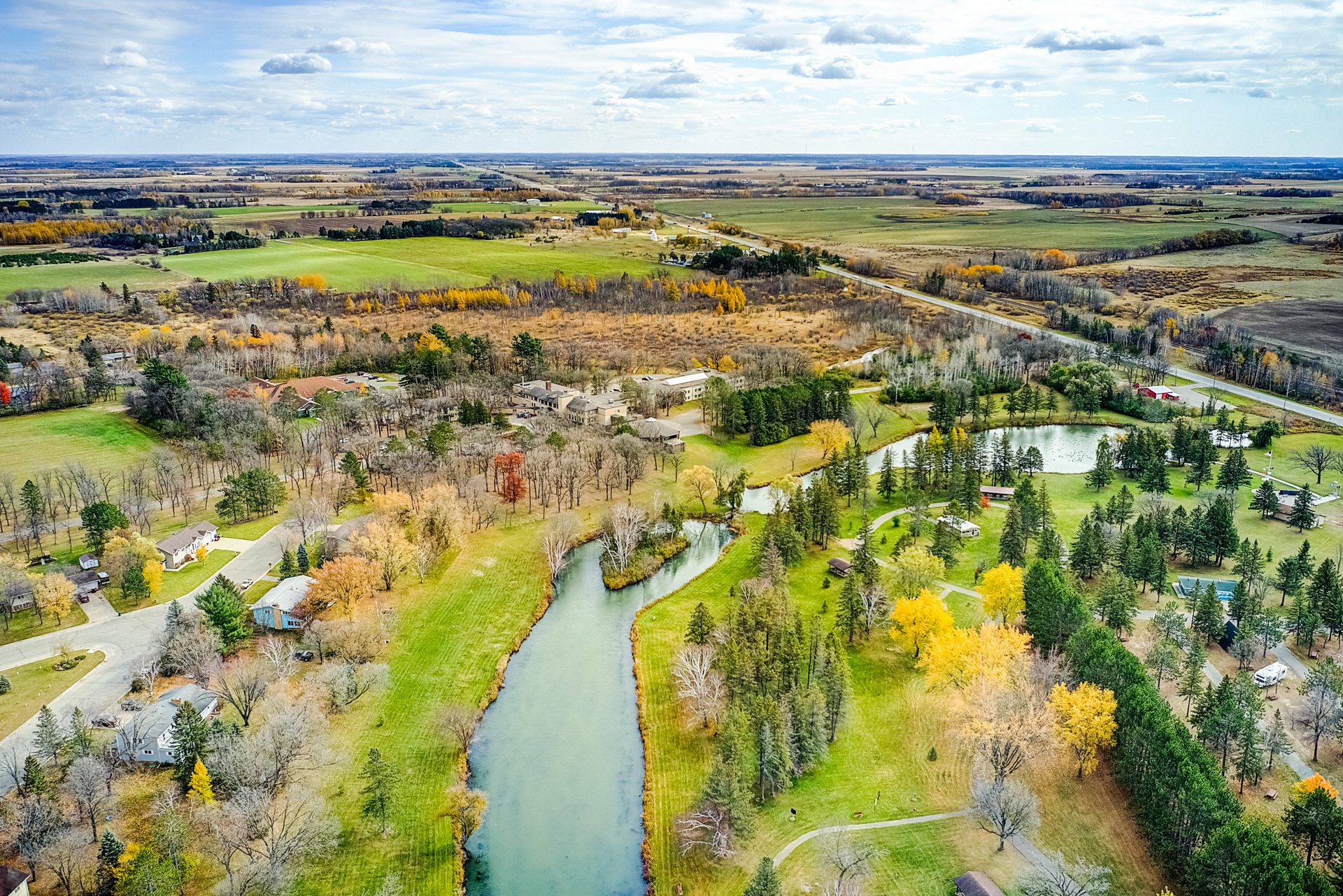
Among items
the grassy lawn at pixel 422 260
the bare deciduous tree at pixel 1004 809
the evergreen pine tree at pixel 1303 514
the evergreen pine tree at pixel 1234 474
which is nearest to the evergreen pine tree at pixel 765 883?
the bare deciduous tree at pixel 1004 809

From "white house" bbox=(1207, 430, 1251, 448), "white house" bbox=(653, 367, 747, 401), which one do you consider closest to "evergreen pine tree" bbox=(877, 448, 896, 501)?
"white house" bbox=(653, 367, 747, 401)

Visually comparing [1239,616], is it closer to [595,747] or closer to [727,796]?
[727,796]

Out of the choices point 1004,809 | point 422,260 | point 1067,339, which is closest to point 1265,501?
point 1004,809

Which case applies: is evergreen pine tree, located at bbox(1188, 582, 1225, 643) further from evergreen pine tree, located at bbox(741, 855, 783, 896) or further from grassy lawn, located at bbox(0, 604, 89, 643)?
grassy lawn, located at bbox(0, 604, 89, 643)

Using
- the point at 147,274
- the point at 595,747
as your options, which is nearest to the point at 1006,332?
the point at 595,747

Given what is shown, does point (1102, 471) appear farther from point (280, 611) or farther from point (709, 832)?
point (280, 611)

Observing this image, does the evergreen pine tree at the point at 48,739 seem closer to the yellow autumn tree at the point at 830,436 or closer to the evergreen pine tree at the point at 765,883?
the evergreen pine tree at the point at 765,883

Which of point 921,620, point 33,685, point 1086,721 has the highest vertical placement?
point 921,620
